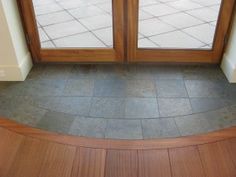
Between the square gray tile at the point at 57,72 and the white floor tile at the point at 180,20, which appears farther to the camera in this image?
the white floor tile at the point at 180,20

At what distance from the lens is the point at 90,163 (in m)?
1.47

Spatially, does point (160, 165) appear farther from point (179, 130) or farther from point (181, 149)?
point (179, 130)

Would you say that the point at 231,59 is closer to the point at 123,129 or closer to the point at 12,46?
the point at 123,129

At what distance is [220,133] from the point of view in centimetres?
163

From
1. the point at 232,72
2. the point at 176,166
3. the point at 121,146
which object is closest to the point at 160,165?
the point at 176,166

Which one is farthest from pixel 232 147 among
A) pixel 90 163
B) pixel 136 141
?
pixel 90 163

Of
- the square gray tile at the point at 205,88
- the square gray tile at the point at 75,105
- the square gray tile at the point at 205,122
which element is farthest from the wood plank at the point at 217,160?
the square gray tile at the point at 75,105

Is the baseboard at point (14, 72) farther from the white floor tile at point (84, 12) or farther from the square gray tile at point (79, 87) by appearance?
the white floor tile at point (84, 12)

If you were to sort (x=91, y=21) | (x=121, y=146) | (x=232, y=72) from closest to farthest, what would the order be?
(x=121, y=146) < (x=232, y=72) < (x=91, y=21)

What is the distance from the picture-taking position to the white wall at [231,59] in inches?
79.5

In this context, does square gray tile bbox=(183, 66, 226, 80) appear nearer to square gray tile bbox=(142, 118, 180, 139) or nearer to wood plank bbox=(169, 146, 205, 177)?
square gray tile bbox=(142, 118, 180, 139)

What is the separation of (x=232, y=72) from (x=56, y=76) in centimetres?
143

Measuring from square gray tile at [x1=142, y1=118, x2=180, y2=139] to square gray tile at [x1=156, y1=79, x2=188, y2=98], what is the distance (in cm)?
29

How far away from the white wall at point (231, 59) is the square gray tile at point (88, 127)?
1088 millimetres
